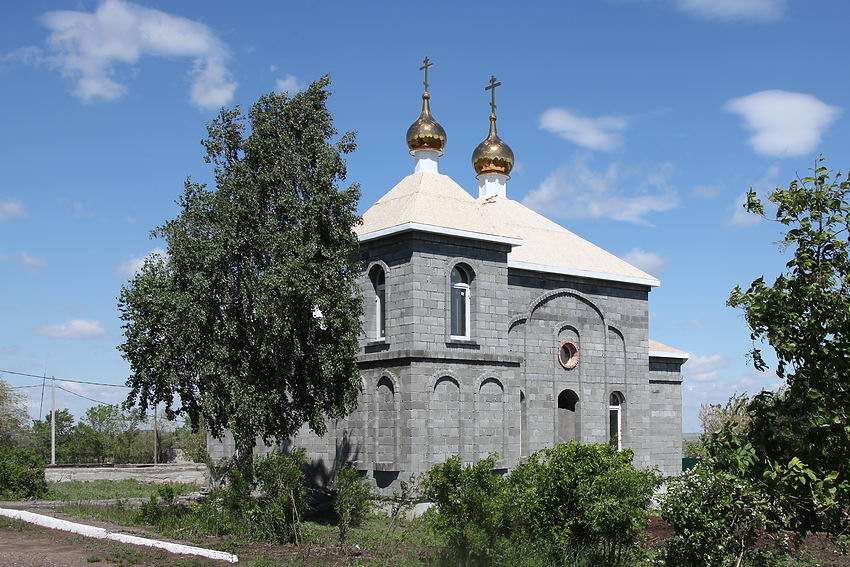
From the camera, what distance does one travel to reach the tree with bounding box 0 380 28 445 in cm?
4234

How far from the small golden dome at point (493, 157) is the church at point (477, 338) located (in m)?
1.98

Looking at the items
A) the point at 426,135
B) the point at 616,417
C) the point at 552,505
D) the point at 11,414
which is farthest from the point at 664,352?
the point at 11,414

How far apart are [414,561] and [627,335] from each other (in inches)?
559

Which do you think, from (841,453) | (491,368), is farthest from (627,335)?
(841,453)

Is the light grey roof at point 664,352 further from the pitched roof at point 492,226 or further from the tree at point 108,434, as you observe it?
the tree at point 108,434

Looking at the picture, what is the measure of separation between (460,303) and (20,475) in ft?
38.8

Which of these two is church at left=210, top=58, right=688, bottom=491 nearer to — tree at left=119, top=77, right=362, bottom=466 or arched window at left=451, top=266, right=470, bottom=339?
arched window at left=451, top=266, right=470, bottom=339

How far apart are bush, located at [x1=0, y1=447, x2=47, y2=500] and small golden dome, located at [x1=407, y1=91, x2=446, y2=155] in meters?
12.8

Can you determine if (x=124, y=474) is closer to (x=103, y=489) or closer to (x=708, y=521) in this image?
(x=103, y=489)

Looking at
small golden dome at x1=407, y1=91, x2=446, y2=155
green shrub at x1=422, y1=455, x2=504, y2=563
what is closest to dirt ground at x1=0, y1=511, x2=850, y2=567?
green shrub at x1=422, y1=455, x2=504, y2=563

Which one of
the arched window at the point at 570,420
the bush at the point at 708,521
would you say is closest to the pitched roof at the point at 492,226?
the arched window at the point at 570,420

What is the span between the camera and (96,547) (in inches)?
542

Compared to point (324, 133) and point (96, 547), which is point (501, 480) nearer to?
point (96, 547)

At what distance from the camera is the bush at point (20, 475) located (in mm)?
22172
